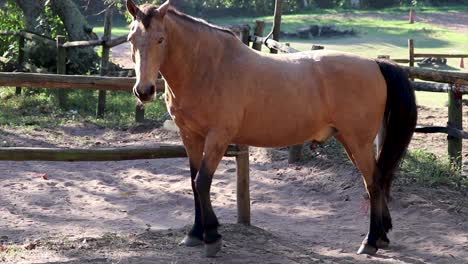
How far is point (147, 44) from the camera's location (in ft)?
14.9

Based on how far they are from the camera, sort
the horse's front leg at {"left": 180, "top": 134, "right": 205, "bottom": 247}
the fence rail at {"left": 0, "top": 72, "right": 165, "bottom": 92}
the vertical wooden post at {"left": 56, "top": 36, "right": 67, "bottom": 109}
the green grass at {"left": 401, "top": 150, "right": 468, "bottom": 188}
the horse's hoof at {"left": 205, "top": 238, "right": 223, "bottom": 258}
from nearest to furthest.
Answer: the horse's hoof at {"left": 205, "top": 238, "right": 223, "bottom": 258}
the horse's front leg at {"left": 180, "top": 134, "right": 205, "bottom": 247}
the fence rail at {"left": 0, "top": 72, "right": 165, "bottom": 92}
the green grass at {"left": 401, "top": 150, "right": 468, "bottom": 188}
the vertical wooden post at {"left": 56, "top": 36, "right": 67, "bottom": 109}

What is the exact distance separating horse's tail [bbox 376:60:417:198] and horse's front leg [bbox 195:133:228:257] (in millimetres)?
1326

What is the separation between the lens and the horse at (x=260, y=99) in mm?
4852

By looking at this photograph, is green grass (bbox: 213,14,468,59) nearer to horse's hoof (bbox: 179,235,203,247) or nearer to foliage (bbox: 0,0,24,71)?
foliage (bbox: 0,0,24,71)

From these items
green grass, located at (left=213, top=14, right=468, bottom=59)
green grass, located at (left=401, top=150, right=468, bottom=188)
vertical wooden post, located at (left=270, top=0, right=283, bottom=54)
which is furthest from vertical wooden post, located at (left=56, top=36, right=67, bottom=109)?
green grass, located at (left=213, top=14, right=468, bottom=59)

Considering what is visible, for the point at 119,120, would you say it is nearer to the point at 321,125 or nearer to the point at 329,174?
the point at 329,174

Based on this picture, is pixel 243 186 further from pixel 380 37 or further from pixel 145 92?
pixel 380 37

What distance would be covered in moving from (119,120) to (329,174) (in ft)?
15.1

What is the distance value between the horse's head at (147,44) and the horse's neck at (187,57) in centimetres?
17

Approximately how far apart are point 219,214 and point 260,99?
188 centimetres

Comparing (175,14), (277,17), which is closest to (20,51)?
(277,17)

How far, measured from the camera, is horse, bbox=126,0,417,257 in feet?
15.9

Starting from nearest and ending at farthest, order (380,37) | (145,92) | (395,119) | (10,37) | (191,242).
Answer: (145,92) → (191,242) → (395,119) → (10,37) → (380,37)

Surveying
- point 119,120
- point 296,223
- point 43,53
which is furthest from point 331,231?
point 43,53
